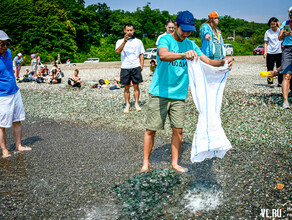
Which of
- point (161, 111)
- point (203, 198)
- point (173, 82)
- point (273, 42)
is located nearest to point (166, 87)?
point (173, 82)

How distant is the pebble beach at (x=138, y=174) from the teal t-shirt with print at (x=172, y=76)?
1.26 meters

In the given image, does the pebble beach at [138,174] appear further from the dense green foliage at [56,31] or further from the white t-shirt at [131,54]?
the dense green foliage at [56,31]

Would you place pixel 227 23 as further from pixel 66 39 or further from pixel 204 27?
pixel 204 27

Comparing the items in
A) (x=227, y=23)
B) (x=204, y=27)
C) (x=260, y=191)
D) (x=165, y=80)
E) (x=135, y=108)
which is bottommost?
(x=260, y=191)

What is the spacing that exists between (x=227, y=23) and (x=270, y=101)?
11449 cm

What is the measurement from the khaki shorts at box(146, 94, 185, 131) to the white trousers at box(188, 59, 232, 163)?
0.31 metres

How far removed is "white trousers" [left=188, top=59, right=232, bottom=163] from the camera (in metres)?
3.67

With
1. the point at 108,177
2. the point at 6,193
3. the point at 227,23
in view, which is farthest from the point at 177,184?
the point at 227,23

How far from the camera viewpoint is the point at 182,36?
367cm

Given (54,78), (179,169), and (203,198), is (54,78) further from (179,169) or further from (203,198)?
(203,198)

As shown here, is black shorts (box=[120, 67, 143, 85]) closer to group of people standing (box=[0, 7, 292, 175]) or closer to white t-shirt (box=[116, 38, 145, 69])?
white t-shirt (box=[116, 38, 145, 69])

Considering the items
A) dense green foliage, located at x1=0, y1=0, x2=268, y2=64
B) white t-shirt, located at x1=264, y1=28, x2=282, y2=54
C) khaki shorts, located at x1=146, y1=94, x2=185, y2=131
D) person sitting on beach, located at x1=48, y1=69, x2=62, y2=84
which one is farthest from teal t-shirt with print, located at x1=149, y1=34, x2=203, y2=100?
dense green foliage, located at x1=0, y1=0, x2=268, y2=64

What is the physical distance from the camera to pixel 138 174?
4.06 meters

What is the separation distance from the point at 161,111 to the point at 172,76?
22.1 inches
